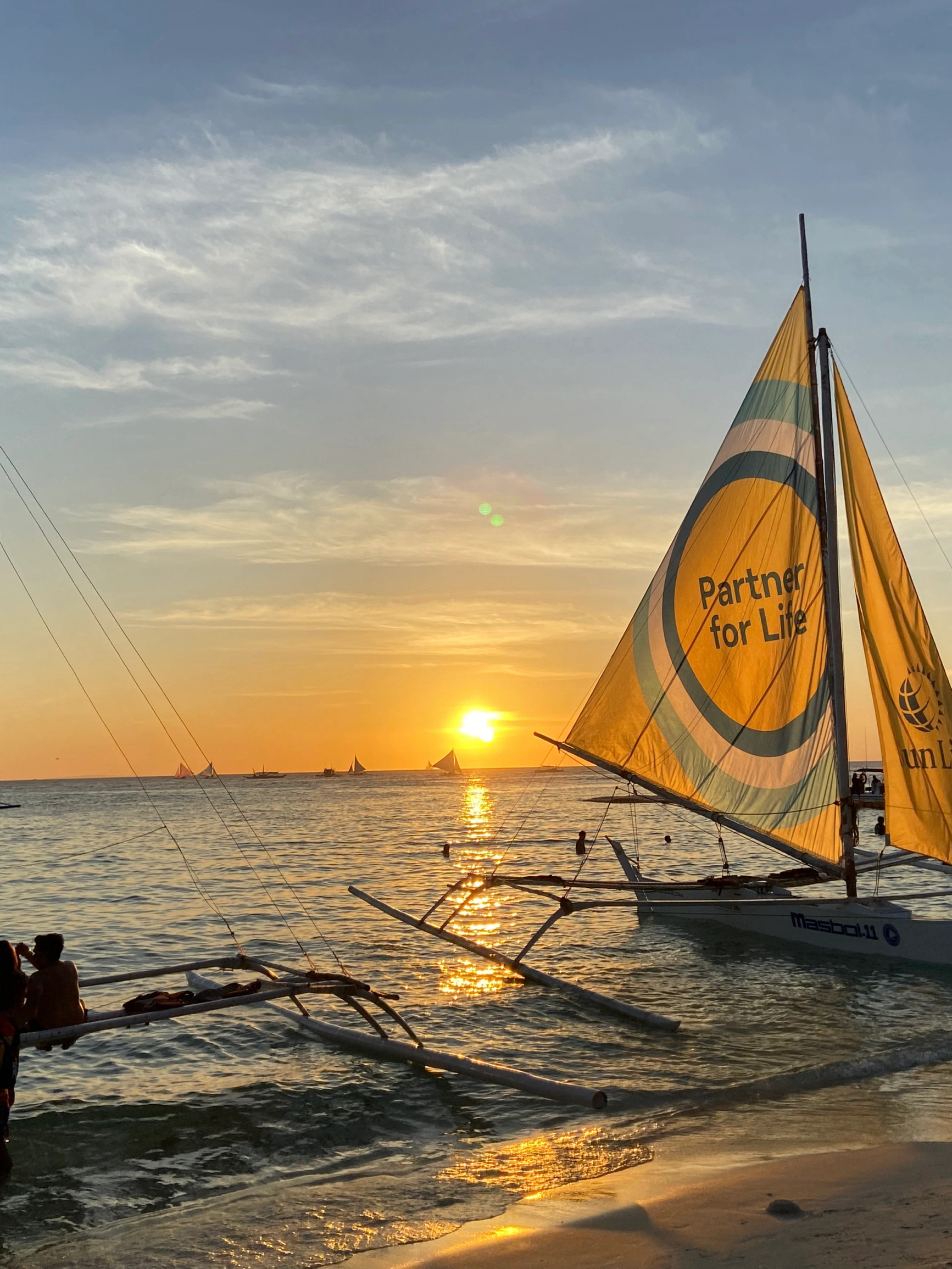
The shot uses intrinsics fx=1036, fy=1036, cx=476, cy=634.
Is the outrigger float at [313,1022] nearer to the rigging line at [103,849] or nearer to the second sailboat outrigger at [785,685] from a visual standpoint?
the second sailboat outrigger at [785,685]

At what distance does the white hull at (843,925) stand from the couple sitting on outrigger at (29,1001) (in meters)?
8.54

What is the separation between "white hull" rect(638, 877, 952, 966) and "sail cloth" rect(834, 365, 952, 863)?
7.07 ft

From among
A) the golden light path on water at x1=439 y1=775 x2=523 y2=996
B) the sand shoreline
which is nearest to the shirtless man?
the sand shoreline

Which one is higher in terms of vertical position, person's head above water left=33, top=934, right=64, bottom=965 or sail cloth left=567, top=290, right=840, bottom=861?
sail cloth left=567, top=290, right=840, bottom=861

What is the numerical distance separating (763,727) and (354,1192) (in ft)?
39.9

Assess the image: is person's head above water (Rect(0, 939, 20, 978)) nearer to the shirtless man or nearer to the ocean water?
the shirtless man

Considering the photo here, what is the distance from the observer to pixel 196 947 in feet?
82.3

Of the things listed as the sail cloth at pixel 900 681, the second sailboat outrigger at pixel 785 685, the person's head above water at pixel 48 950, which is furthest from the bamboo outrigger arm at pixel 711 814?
the person's head above water at pixel 48 950

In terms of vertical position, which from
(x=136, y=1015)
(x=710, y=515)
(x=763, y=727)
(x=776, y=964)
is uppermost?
(x=710, y=515)

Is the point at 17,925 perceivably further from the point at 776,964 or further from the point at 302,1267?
the point at 302,1267

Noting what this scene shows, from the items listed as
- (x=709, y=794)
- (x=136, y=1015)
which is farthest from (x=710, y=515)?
(x=136, y=1015)

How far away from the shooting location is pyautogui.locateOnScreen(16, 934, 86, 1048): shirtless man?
Answer: 10.7m

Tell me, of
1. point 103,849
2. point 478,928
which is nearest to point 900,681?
point 478,928

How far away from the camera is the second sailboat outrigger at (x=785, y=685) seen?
683 inches
